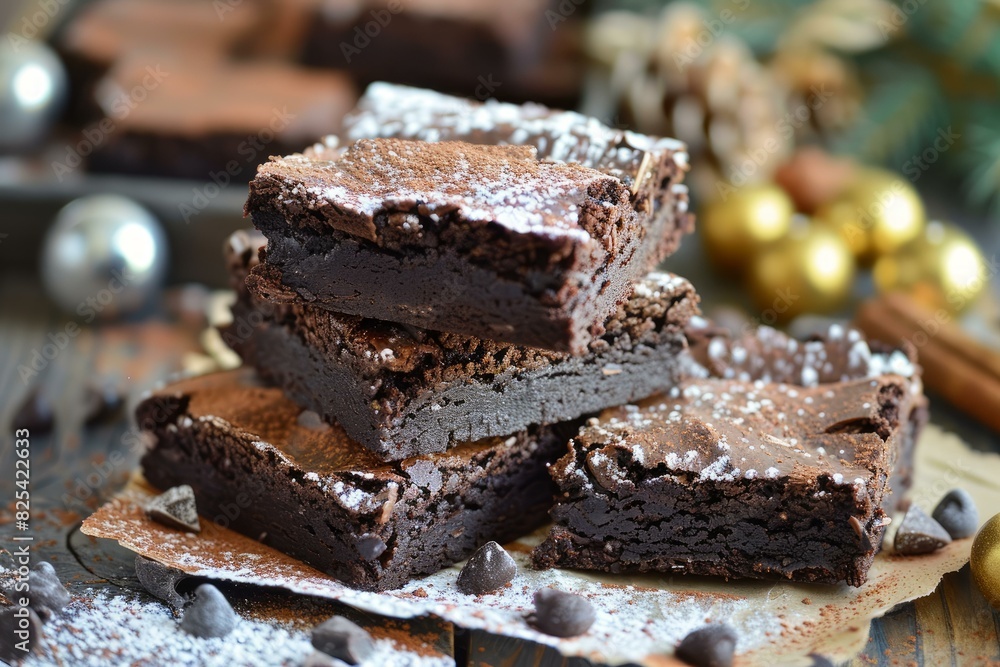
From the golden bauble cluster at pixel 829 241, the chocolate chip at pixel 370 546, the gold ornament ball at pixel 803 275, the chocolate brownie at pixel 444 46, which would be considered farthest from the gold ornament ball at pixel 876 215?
the chocolate chip at pixel 370 546

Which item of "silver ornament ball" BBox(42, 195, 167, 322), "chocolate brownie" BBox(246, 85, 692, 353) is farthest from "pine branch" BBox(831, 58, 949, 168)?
"silver ornament ball" BBox(42, 195, 167, 322)

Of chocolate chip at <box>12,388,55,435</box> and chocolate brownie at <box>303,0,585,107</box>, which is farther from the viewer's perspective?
chocolate brownie at <box>303,0,585,107</box>

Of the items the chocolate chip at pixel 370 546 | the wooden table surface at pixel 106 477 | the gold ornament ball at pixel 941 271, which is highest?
the gold ornament ball at pixel 941 271

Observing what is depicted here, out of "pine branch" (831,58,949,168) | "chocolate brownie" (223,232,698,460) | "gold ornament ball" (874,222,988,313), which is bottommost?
"gold ornament ball" (874,222,988,313)

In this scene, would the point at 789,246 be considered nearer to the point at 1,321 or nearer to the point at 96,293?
the point at 96,293

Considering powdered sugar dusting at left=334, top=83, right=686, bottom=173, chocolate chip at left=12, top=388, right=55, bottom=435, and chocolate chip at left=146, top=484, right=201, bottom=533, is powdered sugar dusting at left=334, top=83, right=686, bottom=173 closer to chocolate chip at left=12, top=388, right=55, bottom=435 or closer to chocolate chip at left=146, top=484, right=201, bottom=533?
chocolate chip at left=146, top=484, right=201, bottom=533

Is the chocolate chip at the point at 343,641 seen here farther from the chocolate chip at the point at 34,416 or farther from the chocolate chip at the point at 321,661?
the chocolate chip at the point at 34,416

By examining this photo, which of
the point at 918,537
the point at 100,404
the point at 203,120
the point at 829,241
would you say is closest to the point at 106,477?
the point at 100,404
